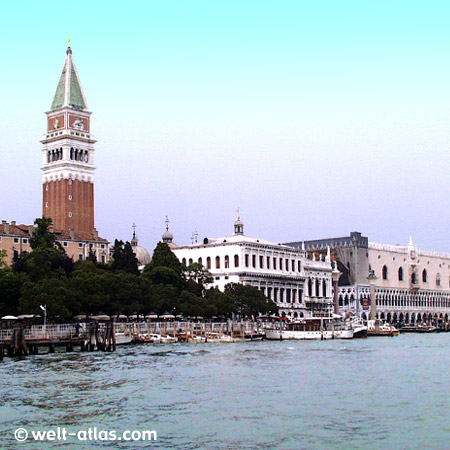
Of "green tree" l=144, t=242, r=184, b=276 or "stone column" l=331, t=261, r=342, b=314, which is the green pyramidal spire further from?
"stone column" l=331, t=261, r=342, b=314

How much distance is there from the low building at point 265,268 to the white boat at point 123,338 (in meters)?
37.4

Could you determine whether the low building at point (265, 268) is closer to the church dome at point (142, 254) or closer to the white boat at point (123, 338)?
the church dome at point (142, 254)

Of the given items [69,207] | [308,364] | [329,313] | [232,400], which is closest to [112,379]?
[232,400]

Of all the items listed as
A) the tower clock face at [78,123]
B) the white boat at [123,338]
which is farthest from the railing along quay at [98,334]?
the tower clock face at [78,123]

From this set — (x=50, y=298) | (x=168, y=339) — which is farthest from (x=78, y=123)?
(x=50, y=298)

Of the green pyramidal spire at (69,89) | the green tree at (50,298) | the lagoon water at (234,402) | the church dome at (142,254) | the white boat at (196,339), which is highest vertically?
the green pyramidal spire at (69,89)

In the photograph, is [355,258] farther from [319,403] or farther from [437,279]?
[319,403]

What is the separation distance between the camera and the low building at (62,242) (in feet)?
303

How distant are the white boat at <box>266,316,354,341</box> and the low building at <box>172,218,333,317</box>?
20385 millimetres

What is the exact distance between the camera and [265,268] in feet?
360

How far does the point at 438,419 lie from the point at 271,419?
5.09 metres

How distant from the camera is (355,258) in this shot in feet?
479

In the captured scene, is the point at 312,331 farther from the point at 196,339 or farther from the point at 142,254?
the point at 142,254

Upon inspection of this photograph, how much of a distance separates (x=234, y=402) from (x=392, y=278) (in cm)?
13054
